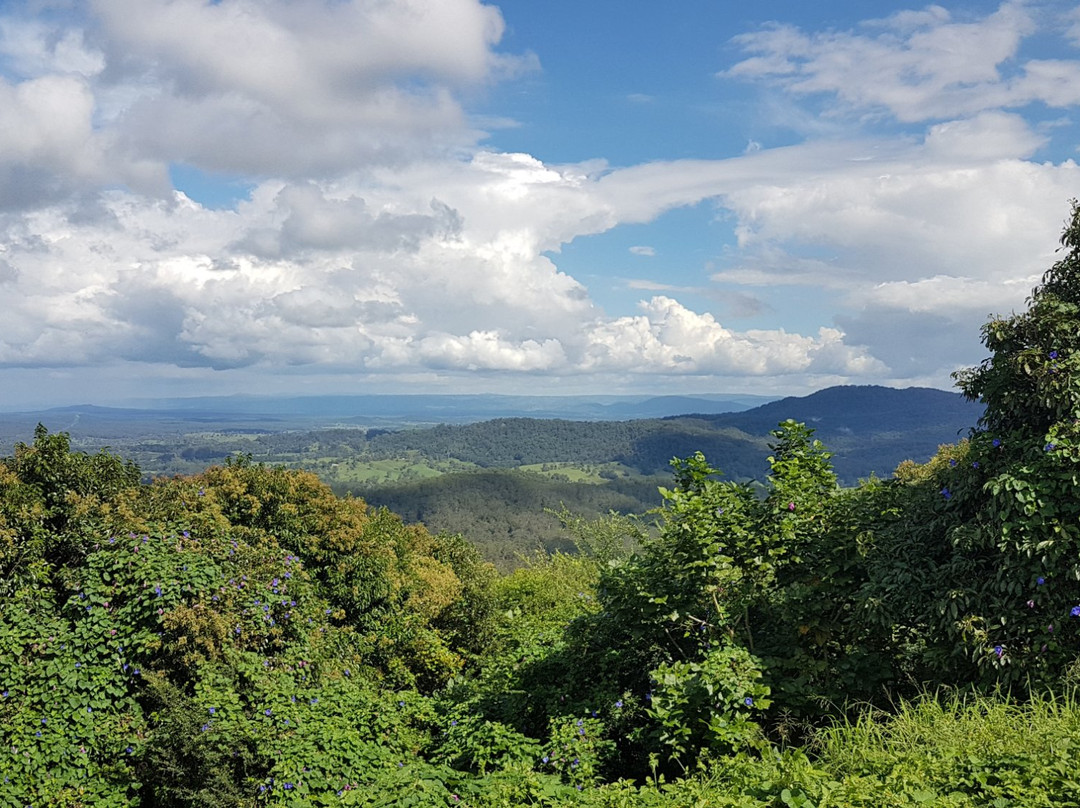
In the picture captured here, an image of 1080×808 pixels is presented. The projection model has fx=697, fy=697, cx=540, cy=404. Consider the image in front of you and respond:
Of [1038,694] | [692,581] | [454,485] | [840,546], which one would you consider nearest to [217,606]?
[692,581]

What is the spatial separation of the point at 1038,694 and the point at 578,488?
14086 cm

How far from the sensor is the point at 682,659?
293 inches

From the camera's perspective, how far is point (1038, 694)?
17.4 ft

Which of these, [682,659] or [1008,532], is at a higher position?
[1008,532]

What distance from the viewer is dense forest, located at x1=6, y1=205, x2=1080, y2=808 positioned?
507 centimetres

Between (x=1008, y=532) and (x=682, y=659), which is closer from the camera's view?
(x=1008, y=532)

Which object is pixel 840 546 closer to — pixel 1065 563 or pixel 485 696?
pixel 1065 563

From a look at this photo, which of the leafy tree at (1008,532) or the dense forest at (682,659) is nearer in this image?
the dense forest at (682,659)

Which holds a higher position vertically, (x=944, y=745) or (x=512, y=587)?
(x=944, y=745)

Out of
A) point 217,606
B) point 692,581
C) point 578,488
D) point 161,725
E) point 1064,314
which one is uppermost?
point 1064,314

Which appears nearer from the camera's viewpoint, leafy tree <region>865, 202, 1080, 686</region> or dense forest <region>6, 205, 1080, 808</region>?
dense forest <region>6, 205, 1080, 808</region>

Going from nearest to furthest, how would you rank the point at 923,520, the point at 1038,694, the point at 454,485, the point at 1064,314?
the point at 1038,694
the point at 1064,314
the point at 923,520
the point at 454,485

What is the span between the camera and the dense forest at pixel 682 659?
16.6ft

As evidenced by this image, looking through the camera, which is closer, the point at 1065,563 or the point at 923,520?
the point at 1065,563
